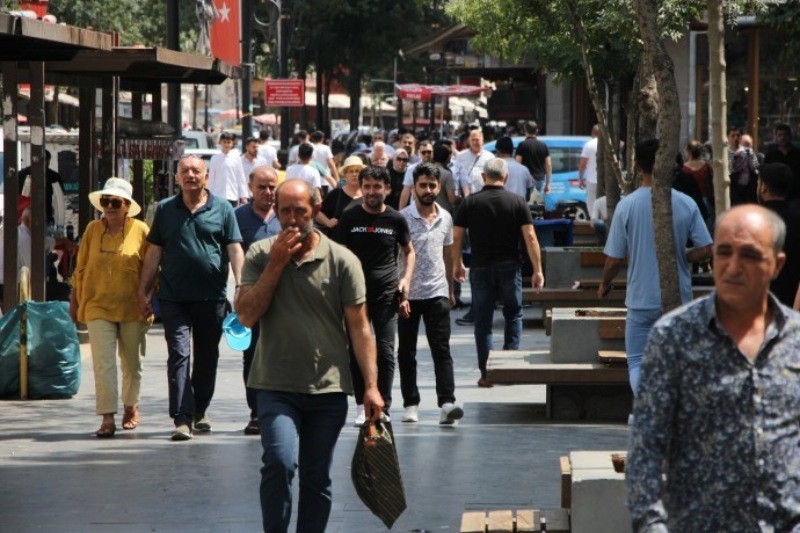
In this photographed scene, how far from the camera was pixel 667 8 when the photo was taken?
1562 cm

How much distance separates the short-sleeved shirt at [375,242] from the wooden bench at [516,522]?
358 centimetres

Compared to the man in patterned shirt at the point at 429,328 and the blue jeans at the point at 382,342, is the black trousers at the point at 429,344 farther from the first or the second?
the blue jeans at the point at 382,342

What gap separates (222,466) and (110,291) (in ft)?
5.32

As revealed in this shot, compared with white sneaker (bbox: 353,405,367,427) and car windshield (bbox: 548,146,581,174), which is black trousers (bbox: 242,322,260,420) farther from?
car windshield (bbox: 548,146,581,174)

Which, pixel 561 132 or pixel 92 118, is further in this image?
pixel 561 132

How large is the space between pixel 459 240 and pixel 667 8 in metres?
4.99

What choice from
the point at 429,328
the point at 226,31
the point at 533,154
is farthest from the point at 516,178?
the point at 429,328

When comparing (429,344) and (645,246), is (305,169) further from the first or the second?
(645,246)

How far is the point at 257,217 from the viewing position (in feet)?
33.6

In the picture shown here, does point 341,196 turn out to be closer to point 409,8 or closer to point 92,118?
point 92,118

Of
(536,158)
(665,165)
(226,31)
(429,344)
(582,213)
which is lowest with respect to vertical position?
(429,344)

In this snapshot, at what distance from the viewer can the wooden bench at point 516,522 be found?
616cm

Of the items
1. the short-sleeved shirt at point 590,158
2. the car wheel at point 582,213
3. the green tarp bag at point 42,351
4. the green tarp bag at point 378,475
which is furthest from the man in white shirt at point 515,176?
the green tarp bag at point 378,475

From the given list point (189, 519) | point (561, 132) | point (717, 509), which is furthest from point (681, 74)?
point (717, 509)
